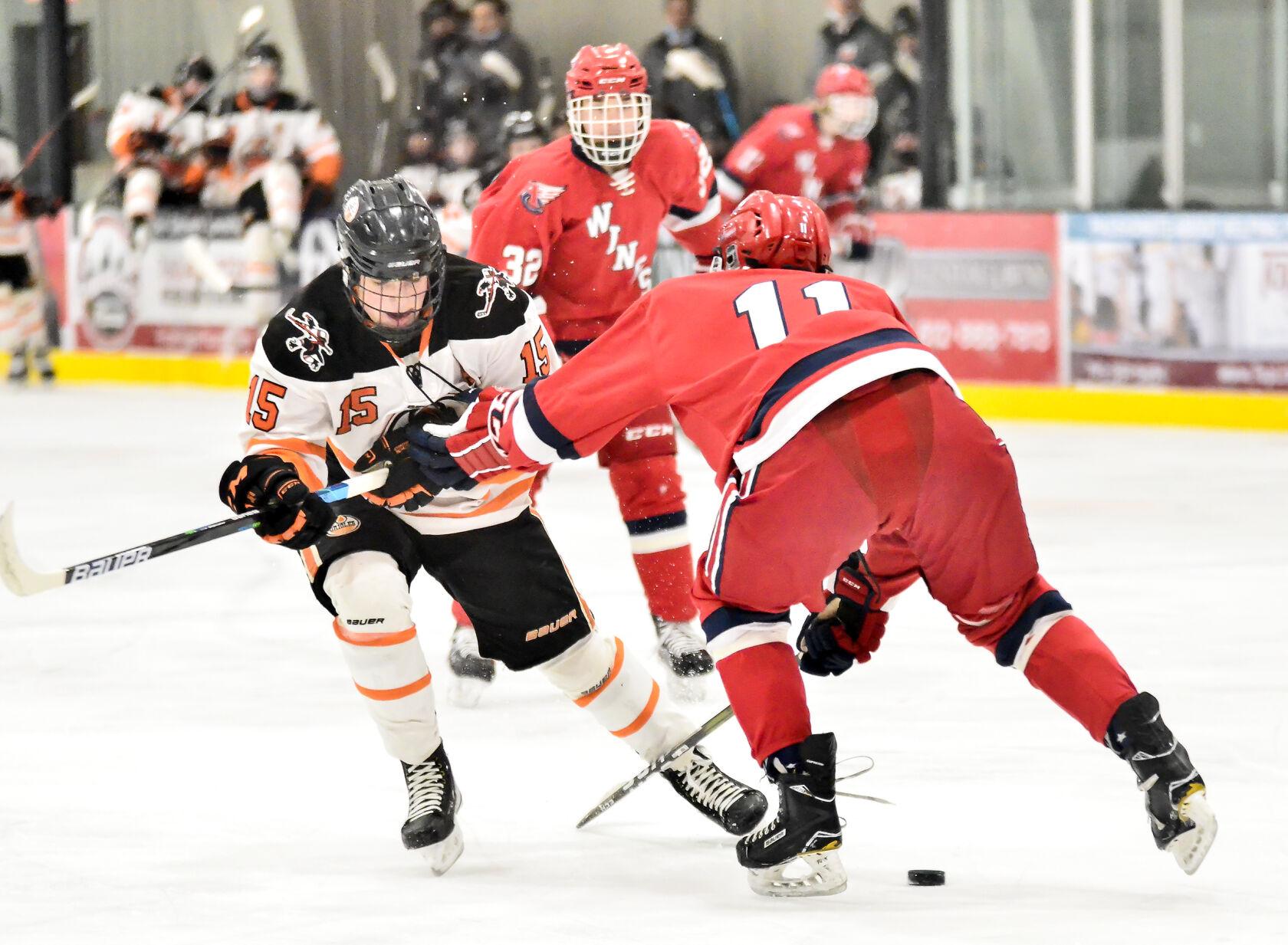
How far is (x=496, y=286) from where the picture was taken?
321 centimetres

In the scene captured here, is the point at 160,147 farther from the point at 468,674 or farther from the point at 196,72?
the point at 468,674

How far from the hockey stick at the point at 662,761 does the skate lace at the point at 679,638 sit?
1055mm

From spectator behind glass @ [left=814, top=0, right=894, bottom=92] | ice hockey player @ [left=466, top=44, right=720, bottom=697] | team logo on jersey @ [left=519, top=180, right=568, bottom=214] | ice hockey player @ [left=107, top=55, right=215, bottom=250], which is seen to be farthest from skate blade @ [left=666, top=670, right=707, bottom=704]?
ice hockey player @ [left=107, top=55, right=215, bottom=250]

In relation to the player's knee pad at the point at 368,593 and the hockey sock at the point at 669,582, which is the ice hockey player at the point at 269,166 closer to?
the hockey sock at the point at 669,582

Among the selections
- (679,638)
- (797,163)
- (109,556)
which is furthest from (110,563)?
(797,163)

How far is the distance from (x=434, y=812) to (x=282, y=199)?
301 inches

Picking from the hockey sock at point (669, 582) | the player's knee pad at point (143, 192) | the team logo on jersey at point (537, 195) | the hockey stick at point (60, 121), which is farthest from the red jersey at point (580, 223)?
the hockey stick at point (60, 121)

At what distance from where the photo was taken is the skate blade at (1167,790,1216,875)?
106 inches

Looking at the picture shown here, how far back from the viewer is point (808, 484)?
2.74m

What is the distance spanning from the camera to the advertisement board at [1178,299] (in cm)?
760

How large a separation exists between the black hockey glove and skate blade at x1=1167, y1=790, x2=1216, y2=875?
1.15 meters

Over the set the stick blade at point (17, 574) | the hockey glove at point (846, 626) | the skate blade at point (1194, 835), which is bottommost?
the skate blade at point (1194, 835)

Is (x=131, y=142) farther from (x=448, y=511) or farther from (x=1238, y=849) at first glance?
(x=1238, y=849)

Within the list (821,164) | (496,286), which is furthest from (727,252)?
(821,164)
